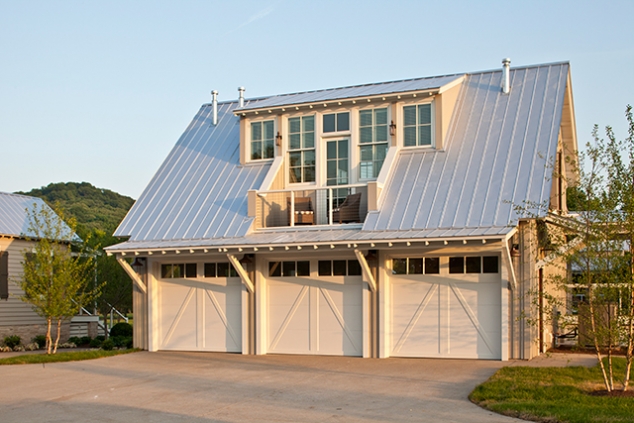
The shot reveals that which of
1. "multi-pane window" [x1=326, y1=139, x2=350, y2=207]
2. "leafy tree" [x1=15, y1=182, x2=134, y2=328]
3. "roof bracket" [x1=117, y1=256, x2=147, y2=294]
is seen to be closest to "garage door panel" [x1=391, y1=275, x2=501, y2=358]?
"multi-pane window" [x1=326, y1=139, x2=350, y2=207]

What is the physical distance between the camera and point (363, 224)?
16219 mm

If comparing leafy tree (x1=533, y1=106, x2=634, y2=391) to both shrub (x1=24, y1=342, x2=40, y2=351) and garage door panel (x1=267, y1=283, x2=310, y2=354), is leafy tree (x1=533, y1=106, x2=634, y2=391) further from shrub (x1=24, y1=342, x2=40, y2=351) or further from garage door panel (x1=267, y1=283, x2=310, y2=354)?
shrub (x1=24, y1=342, x2=40, y2=351)

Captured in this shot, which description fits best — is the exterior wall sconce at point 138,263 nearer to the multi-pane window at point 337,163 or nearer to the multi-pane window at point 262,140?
the multi-pane window at point 262,140

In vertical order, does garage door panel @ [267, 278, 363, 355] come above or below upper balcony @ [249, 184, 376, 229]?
below

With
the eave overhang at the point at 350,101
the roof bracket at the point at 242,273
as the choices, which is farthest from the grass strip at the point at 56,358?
the eave overhang at the point at 350,101

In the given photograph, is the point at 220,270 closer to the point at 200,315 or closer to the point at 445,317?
the point at 200,315

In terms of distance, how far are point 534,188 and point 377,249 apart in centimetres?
349

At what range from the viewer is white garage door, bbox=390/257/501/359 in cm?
1519

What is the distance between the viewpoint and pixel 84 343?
22.9 m

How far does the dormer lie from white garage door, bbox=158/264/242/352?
6.54ft

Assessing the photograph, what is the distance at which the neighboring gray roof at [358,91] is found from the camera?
58.5 feet

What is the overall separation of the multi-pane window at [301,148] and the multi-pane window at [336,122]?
1.13ft

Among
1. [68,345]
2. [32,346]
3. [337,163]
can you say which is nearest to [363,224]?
[337,163]

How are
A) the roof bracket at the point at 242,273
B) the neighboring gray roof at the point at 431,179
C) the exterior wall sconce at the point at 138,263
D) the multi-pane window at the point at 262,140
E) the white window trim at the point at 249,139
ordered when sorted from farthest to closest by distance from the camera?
the multi-pane window at the point at 262,140, the white window trim at the point at 249,139, the exterior wall sconce at the point at 138,263, the roof bracket at the point at 242,273, the neighboring gray roof at the point at 431,179
